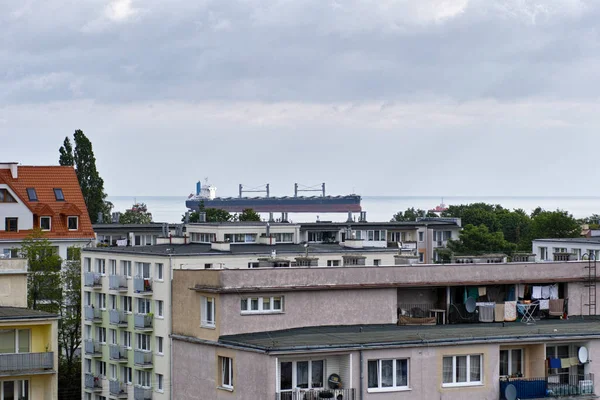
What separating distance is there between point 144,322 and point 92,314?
7667 millimetres

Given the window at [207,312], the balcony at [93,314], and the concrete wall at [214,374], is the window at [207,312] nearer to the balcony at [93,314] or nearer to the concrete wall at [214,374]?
the concrete wall at [214,374]

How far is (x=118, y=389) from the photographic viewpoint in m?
65.5

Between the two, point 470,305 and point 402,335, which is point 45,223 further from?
point 402,335

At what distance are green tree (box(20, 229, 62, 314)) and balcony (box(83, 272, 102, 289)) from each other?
10.4 feet

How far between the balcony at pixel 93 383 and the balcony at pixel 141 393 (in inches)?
182

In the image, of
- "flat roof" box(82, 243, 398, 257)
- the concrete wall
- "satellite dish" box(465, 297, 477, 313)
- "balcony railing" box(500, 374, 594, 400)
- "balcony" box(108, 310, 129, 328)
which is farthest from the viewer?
"flat roof" box(82, 243, 398, 257)

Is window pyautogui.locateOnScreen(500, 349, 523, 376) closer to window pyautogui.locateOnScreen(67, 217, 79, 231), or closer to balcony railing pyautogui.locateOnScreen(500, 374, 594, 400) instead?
balcony railing pyautogui.locateOnScreen(500, 374, 594, 400)

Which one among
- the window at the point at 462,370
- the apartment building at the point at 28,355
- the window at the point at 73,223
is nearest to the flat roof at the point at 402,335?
the window at the point at 462,370

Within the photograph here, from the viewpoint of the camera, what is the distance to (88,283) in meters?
70.4

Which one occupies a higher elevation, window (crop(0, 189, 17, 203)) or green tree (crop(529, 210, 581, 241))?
window (crop(0, 189, 17, 203))

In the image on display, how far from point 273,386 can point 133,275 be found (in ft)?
81.9

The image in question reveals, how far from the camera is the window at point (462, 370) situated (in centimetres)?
4459

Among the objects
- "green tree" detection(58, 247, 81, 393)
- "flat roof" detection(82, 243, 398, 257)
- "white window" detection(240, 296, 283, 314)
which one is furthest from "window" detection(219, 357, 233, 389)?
"green tree" detection(58, 247, 81, 393)

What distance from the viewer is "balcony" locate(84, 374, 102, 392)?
67438 mm
